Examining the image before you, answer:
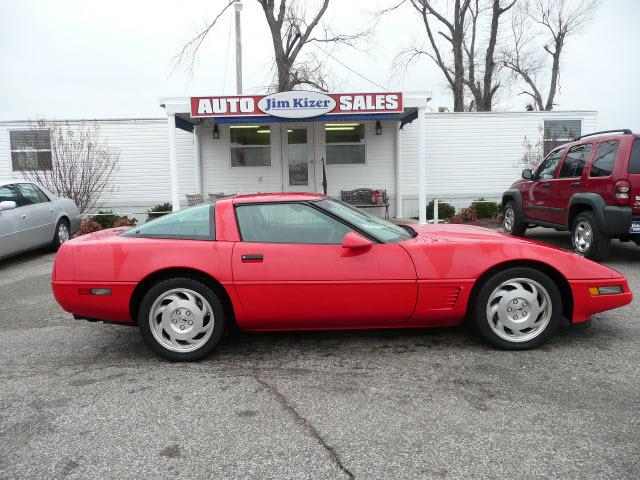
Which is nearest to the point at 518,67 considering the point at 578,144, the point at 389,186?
the point at 389,186

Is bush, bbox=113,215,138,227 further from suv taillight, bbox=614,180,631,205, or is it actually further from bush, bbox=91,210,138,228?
suv taillight, bbox=614,180,631,205

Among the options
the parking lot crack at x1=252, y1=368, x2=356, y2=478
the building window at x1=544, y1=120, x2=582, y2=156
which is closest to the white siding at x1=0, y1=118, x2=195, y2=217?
the building window at x1=544, y1=120, x2=582, y2=156

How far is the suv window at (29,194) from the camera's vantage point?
8.81 meters

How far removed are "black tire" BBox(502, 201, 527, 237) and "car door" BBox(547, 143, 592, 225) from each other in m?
1.21

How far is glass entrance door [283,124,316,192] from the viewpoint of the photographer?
1458 cm

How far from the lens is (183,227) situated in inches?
155

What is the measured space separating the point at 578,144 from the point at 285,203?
5.80 m

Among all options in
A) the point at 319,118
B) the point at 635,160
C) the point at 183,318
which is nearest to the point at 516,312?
the point at 183,318

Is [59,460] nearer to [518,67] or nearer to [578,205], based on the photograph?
[578,205]

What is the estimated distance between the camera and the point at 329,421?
2848 mm

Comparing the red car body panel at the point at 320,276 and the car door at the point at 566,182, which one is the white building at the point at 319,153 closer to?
the car door at the point at 566,182

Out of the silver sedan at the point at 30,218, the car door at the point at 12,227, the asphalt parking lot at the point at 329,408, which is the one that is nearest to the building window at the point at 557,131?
the asphalt parking lot at the point at 329,408

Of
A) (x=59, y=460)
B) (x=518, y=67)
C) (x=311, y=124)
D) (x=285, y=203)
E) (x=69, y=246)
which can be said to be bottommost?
(x=59, y=460)

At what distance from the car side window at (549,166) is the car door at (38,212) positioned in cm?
863
